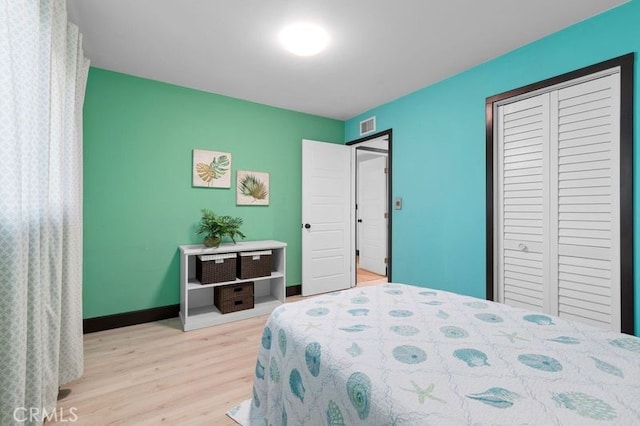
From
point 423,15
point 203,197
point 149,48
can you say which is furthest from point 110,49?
point 423,15

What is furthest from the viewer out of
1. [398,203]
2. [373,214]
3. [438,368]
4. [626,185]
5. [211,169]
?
[373,214]

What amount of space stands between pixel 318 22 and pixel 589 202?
226 cm

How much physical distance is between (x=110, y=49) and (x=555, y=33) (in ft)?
11.3

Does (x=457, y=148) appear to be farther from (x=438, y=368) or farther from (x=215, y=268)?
(x=215, y=268)

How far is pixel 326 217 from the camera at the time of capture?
4.00m

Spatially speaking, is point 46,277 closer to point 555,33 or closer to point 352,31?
point 352,31

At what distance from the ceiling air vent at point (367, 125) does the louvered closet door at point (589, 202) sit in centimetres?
196

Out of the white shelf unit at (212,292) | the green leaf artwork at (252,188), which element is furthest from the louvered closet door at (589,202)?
the green leaf artwork at (252,188)

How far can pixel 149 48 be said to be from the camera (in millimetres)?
2363

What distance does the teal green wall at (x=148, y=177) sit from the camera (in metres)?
2.71

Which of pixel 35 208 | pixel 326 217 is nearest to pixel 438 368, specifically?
pixel 35 208

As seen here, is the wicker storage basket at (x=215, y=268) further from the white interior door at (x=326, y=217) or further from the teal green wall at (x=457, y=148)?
the teal green wall at (x=457, y=148)

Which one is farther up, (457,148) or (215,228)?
(457,148)

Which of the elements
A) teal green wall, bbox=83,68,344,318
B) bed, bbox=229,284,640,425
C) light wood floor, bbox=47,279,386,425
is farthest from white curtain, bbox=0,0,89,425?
teal green wall, bbox=83,68,344,318
